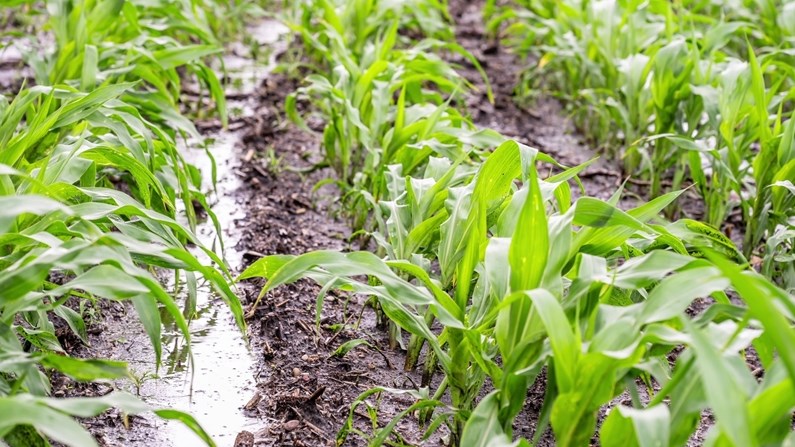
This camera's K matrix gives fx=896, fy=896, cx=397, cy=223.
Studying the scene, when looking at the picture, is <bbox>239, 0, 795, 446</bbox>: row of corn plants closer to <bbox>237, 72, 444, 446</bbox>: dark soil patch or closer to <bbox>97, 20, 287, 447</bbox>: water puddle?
<bbox>237, 72, 444, 446</bbox>: dark soil patch

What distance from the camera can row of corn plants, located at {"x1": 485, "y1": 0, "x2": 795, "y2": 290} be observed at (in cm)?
273

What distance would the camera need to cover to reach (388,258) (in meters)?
2.33

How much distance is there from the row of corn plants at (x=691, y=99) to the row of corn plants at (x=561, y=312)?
1.31 ft

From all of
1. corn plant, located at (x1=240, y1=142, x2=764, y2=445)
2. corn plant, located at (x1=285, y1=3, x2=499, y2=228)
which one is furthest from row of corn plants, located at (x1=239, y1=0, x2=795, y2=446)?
corn plant, located at (x1=285, y1=3, x2=499, y2=228)

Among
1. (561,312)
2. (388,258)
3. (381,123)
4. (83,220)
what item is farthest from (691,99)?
(83,220)

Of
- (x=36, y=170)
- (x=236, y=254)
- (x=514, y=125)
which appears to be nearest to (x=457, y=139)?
(x=236, y=254)

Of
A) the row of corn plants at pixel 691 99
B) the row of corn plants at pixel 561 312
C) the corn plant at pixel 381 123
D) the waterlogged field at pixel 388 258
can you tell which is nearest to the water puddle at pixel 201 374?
the waterlogged field at pixel 388 258

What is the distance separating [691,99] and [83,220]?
231 cm

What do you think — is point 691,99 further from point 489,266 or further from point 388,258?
point 489,266

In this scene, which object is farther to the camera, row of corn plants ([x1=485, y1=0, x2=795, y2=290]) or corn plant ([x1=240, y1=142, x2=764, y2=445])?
row of corn plants ([x1=485, y1=0, x2=795, y2=290])

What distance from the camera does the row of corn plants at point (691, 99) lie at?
2.73 meters

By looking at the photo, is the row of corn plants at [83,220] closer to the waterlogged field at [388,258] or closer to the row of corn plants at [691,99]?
the waterlogged field at [388,258]

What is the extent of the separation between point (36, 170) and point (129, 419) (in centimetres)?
62

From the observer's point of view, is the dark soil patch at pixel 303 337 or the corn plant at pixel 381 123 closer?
the dark soil patch at pixel 303 337
